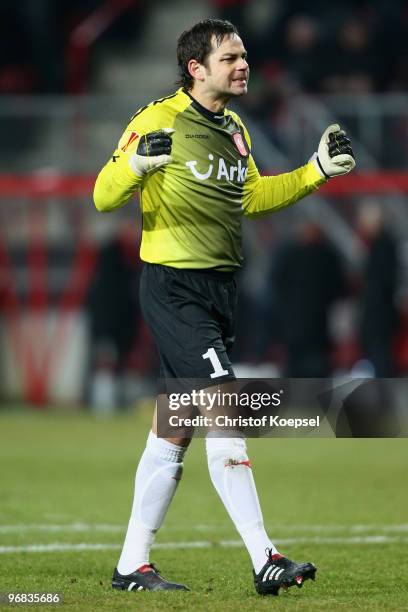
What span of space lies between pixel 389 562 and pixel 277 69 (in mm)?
11986

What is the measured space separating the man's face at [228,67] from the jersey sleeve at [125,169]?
0.24 meters

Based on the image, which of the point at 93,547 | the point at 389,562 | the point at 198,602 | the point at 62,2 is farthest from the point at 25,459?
the point at 62,2

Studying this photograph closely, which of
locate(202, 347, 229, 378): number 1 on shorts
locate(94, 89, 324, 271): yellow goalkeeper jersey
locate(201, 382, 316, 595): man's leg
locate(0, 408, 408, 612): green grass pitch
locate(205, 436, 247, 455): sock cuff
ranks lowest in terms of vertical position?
locate(0, 408, 408, 612): green grass pitch

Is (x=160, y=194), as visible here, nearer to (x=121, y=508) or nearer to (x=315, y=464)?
(x=121, y=508)

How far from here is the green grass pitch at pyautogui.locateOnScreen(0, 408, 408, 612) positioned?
5648mm

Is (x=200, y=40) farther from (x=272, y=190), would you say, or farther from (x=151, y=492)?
(x=151, y=492)

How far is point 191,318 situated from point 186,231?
355mm

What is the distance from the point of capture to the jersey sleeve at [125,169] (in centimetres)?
564

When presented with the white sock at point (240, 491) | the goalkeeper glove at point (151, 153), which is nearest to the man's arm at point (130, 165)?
the goalkeeper glove at point (151, 153)

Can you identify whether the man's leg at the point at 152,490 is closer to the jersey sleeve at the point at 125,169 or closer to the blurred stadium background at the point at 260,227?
the jersey sleeve at the point at 125,169

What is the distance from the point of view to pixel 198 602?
5367 mm

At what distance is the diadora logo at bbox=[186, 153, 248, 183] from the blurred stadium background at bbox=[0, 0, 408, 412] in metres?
9.24

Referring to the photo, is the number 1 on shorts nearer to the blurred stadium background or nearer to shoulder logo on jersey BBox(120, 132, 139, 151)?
shoulder logo on jersey BBox(120, 132, 139, 151)

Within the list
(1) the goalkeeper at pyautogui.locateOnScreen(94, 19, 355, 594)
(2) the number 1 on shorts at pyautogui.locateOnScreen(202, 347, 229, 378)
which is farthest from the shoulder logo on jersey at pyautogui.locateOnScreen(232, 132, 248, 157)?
(2) the number 1 on shorts at pyautogui.locateOnScreen(202, 347, 229, 378)
